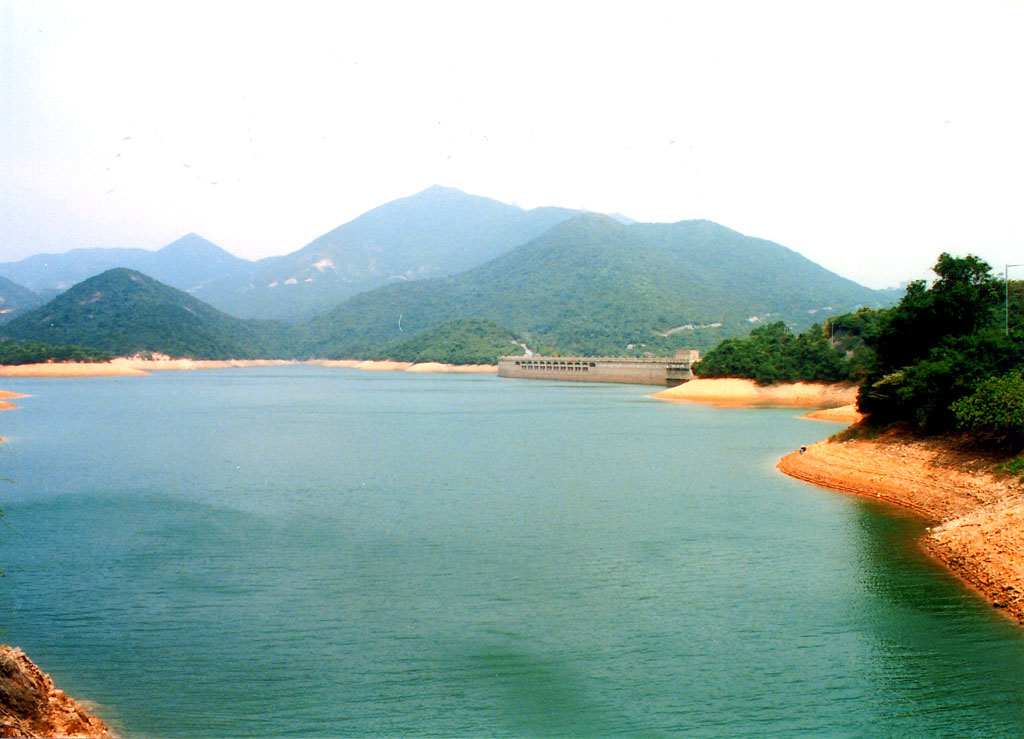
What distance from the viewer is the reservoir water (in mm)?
9906

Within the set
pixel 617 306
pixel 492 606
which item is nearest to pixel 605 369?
pixel 617 306

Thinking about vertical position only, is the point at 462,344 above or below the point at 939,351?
above

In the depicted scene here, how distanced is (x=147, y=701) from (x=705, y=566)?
384 inches

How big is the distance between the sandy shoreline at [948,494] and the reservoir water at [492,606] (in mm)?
560

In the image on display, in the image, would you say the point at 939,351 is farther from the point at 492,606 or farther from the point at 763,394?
the point at 763,394

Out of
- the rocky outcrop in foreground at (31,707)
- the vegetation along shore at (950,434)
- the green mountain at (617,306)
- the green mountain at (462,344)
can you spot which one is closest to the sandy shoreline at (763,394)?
the vegetation along shore at (950,434)

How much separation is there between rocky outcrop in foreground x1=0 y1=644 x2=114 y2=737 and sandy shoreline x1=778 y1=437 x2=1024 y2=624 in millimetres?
12384

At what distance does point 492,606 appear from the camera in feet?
44.3

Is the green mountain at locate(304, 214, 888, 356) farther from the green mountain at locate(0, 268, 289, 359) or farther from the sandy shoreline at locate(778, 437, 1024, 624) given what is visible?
the sandy shoreline at locate(778, 437, 1024, 624)

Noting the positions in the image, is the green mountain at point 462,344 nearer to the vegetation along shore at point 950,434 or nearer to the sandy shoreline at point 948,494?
the vegetation along shore at point 950,434

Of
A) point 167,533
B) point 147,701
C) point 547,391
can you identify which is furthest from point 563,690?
point 547,391

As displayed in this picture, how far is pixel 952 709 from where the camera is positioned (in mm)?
9969

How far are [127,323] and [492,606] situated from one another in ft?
486

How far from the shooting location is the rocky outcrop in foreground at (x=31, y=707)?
767 cm
